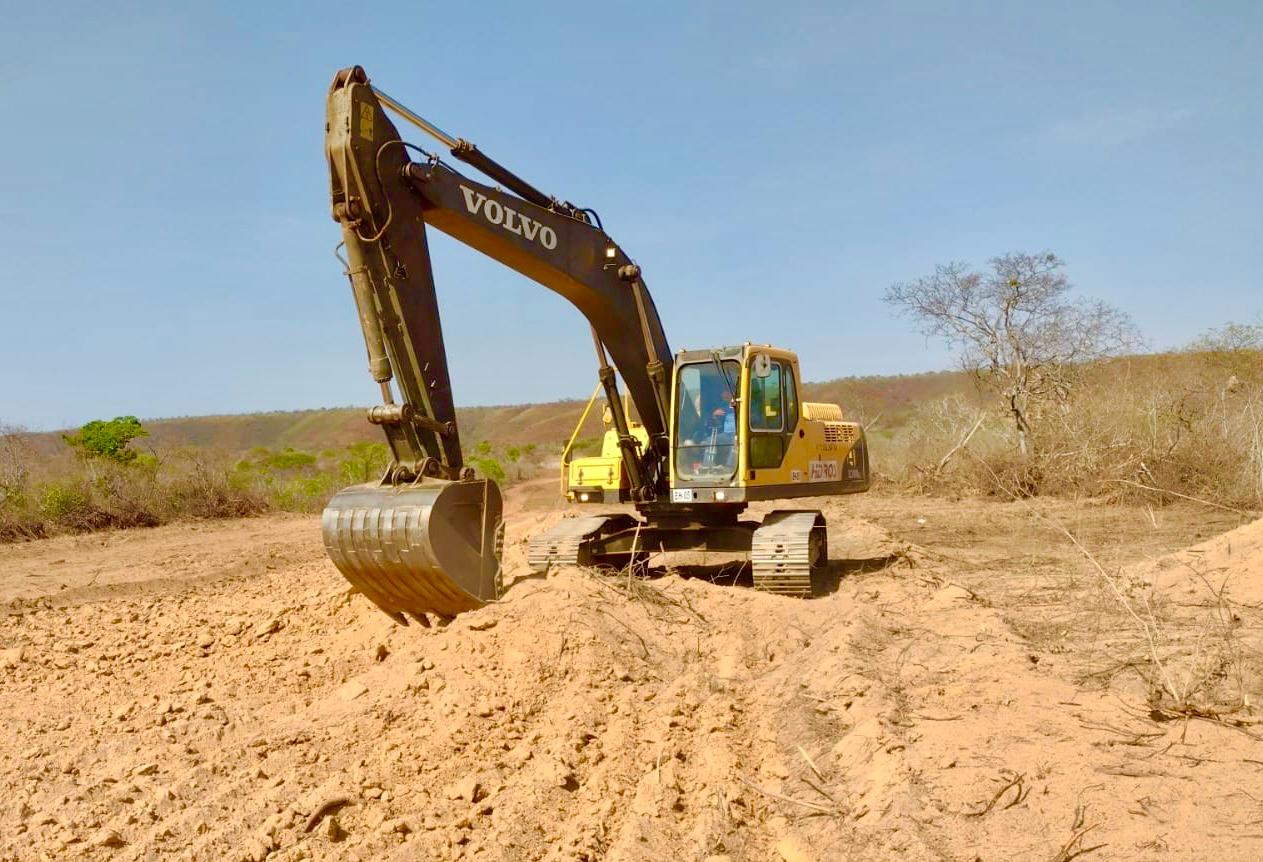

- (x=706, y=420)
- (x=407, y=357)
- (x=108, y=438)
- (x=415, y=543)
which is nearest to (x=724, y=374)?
(x=706, y=420)

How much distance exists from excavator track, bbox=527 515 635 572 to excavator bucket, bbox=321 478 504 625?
2506mm

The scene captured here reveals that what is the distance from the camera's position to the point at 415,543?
5.86 m

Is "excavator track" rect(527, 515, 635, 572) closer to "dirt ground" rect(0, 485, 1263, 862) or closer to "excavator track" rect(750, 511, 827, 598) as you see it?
"dirt ground" rect(0, 485, 1263, 862)

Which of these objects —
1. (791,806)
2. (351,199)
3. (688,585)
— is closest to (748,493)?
(688,585)

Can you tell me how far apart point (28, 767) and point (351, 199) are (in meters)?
3.63

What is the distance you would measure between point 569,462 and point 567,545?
1368mm

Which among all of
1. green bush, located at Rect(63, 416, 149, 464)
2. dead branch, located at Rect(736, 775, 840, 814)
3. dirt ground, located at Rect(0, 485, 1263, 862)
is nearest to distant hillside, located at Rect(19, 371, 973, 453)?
green bush, located at Rect(63, 416, 149, 464)

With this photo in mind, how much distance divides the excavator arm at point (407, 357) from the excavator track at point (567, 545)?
2.51 meters

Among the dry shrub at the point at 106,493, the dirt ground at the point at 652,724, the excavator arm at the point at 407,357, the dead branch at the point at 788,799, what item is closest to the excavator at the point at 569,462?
the excavator arm at the point at 407,357

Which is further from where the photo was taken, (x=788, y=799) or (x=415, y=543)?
(x=415, y=543)

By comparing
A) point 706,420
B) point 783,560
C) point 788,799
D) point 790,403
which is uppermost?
point 790,403

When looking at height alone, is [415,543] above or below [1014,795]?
above

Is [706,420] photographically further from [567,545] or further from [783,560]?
[567,545]

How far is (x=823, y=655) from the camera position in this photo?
634 cm
